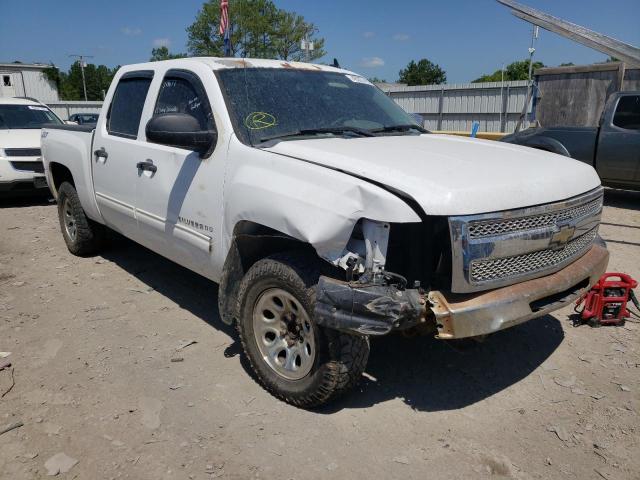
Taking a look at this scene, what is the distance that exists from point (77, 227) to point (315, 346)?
407cm

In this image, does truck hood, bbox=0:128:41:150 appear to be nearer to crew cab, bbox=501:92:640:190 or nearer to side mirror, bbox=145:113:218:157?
side mirror, bbox=145:113:218:157

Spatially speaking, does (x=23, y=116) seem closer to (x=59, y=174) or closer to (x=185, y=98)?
(x=59, y=174)

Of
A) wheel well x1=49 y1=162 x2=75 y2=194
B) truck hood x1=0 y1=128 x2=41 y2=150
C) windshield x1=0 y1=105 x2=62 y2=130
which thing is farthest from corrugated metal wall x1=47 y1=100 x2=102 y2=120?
wheel well x1=49 y1=162 x2=75 y2=194

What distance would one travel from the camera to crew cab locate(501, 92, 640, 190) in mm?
8414

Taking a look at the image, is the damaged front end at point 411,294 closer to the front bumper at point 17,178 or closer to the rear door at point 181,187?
the rear door at point 181,187

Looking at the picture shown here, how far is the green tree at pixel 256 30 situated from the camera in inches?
1758

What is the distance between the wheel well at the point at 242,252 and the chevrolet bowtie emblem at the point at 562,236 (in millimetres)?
1407

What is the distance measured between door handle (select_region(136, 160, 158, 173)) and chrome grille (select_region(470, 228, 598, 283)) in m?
2.53

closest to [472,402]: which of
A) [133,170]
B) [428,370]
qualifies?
[428,370]

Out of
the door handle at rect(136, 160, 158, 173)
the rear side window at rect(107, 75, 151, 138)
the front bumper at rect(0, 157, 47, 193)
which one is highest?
the rear side window at rect(107, 75, 151, 138)

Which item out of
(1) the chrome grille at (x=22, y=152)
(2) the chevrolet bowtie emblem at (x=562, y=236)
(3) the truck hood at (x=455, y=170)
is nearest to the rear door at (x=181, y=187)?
(3) the truck hood at (x=455, y=170)

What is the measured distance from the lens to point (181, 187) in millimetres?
3750

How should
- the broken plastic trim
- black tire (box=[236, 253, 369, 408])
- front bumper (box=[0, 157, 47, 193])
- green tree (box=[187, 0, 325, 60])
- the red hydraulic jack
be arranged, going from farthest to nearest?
green tree (box=[187, 0, 325, 60]) → front bumper (box=[0, 157, 47, 193]) → the red hydraulic jack → black tire (box=[236, 253, 369, 408]) → the broken plastic trim

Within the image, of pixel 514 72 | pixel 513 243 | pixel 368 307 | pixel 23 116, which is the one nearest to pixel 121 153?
pixel 368 307
